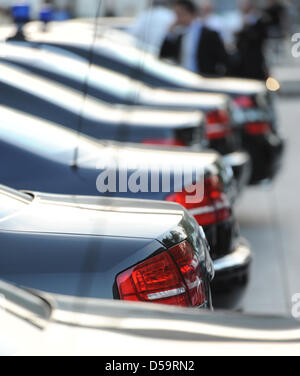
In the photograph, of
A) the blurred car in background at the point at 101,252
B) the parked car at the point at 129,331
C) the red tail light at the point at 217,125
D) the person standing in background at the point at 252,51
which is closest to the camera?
the parked car at the point at 129,331

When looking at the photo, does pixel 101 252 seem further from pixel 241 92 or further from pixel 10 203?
pixel 241 92

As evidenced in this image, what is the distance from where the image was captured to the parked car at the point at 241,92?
25.8 feet

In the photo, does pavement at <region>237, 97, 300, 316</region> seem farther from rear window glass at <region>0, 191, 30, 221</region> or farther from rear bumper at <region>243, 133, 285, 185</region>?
rear window glass at <region>0, 191, 30, 221</region>

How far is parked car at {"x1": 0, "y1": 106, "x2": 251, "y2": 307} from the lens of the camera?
380cm

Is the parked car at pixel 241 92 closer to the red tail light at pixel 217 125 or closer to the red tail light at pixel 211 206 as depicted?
the red tail light at pixel 217 125

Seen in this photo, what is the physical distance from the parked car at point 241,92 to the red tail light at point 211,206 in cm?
310

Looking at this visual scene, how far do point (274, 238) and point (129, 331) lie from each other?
580 centimetres

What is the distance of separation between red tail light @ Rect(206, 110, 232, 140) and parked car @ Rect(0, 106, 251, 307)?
87.8 inches

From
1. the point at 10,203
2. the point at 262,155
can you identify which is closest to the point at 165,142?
the point at 10,203

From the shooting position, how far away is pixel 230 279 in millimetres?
4527

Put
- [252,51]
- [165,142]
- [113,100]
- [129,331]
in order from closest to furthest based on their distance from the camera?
1. [129,331]
2. [165,142]
3. [113,100]
4. [252,51]

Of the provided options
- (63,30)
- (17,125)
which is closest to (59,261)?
(17,125)

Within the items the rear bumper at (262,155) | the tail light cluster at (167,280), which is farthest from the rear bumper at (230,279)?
the rear bumper at (262,155)
